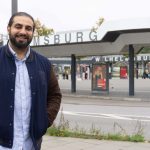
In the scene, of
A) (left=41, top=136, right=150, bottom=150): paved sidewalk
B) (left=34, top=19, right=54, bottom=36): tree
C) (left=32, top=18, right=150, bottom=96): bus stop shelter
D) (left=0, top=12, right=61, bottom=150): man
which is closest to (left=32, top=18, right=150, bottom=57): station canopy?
(left=32, top=18, right=150, bottom=96): bus stop shelter

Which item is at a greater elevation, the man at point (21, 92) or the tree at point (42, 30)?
the tree at point (42, 30)

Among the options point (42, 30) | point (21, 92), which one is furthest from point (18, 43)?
point (42, 30)

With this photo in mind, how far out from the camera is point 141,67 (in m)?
74.1

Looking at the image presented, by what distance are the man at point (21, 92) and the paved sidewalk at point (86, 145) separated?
14.8ft

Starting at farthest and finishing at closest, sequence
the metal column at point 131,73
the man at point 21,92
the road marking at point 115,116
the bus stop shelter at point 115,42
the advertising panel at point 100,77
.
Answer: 1. the advertising panel at point 100,77
2. the metal column at point 131,73
3. the bus stop shelter at point 115,42
4. the road marking at point 115,116
5. the man at point 21,92

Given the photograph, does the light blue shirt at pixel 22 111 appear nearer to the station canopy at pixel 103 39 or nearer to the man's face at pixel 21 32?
the man's face at pixel 21 32

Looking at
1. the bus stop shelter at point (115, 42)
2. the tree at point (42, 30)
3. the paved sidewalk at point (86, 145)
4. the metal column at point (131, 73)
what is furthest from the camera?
the tree at point (42, 30)

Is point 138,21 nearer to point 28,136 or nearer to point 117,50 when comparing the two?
point 117,50

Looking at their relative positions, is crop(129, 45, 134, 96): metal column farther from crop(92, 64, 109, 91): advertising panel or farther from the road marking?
the road marking

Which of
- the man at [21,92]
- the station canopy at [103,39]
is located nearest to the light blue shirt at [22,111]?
the man at [21,92]

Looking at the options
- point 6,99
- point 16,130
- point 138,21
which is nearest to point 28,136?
point 16,130

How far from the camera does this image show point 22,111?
129 inches

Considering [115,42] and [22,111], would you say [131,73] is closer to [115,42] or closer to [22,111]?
[115,42]

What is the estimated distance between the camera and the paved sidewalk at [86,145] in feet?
25.9
